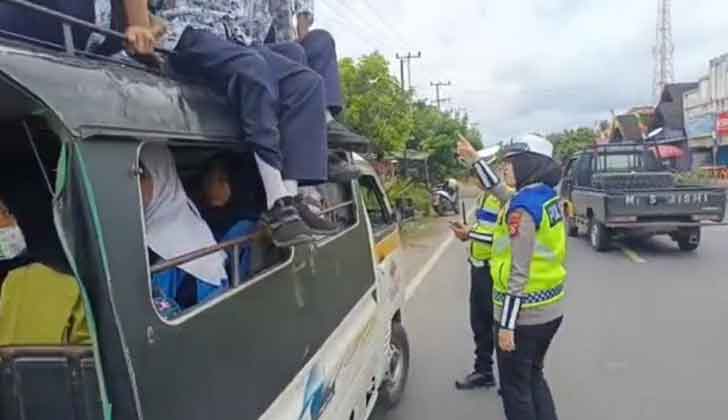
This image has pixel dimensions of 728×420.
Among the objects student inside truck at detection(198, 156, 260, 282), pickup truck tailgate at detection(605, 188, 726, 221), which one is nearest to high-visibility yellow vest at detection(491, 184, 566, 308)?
student inside truck at detection(198, 156, 260, 282)

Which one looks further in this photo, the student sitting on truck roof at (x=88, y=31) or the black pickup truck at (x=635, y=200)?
the black pickup truck at (x=635, y=200)

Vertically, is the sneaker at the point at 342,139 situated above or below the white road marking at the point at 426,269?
above

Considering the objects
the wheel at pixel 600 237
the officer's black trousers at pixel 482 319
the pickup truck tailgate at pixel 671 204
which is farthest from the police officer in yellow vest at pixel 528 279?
the wheel at pixel 600 237

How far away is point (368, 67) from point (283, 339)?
14.9 m

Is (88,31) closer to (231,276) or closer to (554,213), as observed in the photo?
(231,276)

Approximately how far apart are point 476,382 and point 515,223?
75.7 inches

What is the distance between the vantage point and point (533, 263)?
3209 mm

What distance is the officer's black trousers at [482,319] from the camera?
452 cm

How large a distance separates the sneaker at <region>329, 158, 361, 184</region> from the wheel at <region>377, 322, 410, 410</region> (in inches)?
59.8

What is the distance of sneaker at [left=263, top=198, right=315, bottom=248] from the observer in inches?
83.7

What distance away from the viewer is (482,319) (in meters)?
4.64

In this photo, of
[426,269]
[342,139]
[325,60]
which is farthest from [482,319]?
[426,269]

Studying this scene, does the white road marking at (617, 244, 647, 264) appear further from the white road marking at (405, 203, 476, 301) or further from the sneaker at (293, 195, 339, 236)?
the sneaker at (293, 195, 339, 236)

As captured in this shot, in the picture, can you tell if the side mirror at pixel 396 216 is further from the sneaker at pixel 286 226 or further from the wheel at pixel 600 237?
the wheel at pixel 600 237
